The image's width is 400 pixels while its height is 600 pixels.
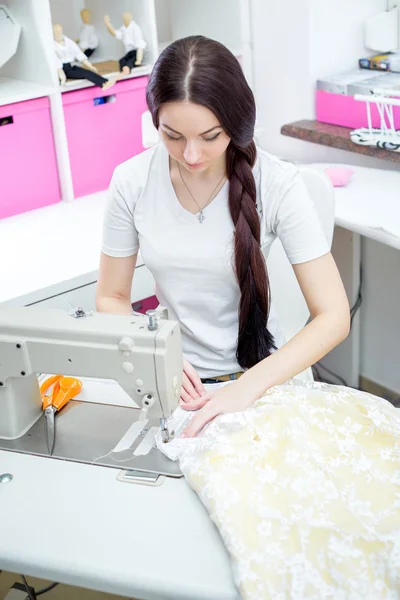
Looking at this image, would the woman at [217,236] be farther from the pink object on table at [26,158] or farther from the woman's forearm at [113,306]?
the pink object on table at [26,158]

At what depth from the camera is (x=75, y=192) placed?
2328mm

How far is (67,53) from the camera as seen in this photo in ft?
7.33

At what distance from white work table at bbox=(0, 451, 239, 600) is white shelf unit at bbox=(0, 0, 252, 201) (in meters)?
1.32

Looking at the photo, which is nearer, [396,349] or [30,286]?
[30,286]

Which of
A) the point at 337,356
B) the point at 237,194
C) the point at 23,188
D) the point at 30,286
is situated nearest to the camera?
the point at 237,194

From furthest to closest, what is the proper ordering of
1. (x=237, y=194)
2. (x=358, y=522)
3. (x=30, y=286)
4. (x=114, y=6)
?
(x=114, y=6)
(x=30, y=286)
(x=237, y=194)
(x=358, y=522)

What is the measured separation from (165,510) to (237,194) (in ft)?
2.13

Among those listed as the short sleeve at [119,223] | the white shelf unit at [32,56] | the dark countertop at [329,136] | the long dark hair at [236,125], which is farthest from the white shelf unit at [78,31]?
the long dark hair at [236,125]

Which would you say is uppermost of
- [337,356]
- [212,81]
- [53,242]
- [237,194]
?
[212,81]

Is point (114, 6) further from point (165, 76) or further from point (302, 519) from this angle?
point (302, 519)

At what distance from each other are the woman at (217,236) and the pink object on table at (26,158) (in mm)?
731

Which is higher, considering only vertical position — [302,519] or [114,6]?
[114,6]

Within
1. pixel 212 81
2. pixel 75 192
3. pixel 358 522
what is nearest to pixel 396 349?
pixel 75 192

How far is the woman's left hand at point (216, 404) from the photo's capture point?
46.7 inches
